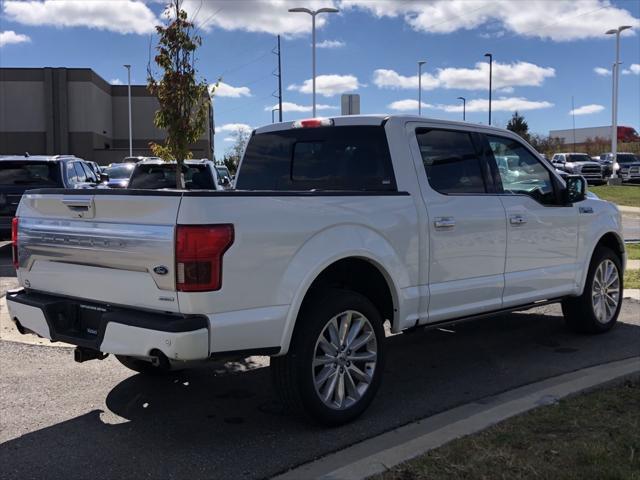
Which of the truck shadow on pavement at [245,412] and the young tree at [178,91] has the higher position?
the young tree at [178,91]

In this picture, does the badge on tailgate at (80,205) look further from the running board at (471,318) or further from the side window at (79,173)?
the side window at (79,173)

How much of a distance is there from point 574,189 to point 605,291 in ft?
3.99

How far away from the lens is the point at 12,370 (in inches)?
218

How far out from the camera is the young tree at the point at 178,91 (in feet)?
26.6

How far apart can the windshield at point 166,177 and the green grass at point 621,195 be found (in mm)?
19945

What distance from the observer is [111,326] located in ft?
12.2

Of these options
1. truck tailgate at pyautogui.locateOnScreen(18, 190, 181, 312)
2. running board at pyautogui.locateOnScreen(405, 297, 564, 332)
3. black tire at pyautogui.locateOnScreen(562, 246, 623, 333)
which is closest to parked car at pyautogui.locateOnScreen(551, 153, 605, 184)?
black tire at pyautogui.locateOnScreen(562, 246, 623, 333)

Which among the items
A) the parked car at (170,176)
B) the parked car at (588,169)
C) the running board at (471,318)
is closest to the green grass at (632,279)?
the running board at (471,318)

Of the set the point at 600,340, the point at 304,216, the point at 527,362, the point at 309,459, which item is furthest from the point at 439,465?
the point at 600,340

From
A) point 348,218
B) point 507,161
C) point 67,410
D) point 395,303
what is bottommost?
point 67,410

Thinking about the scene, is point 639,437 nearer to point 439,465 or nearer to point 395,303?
point 439,465

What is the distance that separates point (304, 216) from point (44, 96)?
56.6 m

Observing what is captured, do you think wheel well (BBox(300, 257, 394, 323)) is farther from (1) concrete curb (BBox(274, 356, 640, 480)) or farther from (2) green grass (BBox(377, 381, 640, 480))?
(2) green grass (BBox(377, 381, 640, 480))

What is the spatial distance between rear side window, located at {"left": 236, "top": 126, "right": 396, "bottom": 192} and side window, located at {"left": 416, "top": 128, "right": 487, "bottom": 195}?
35 centimetres
